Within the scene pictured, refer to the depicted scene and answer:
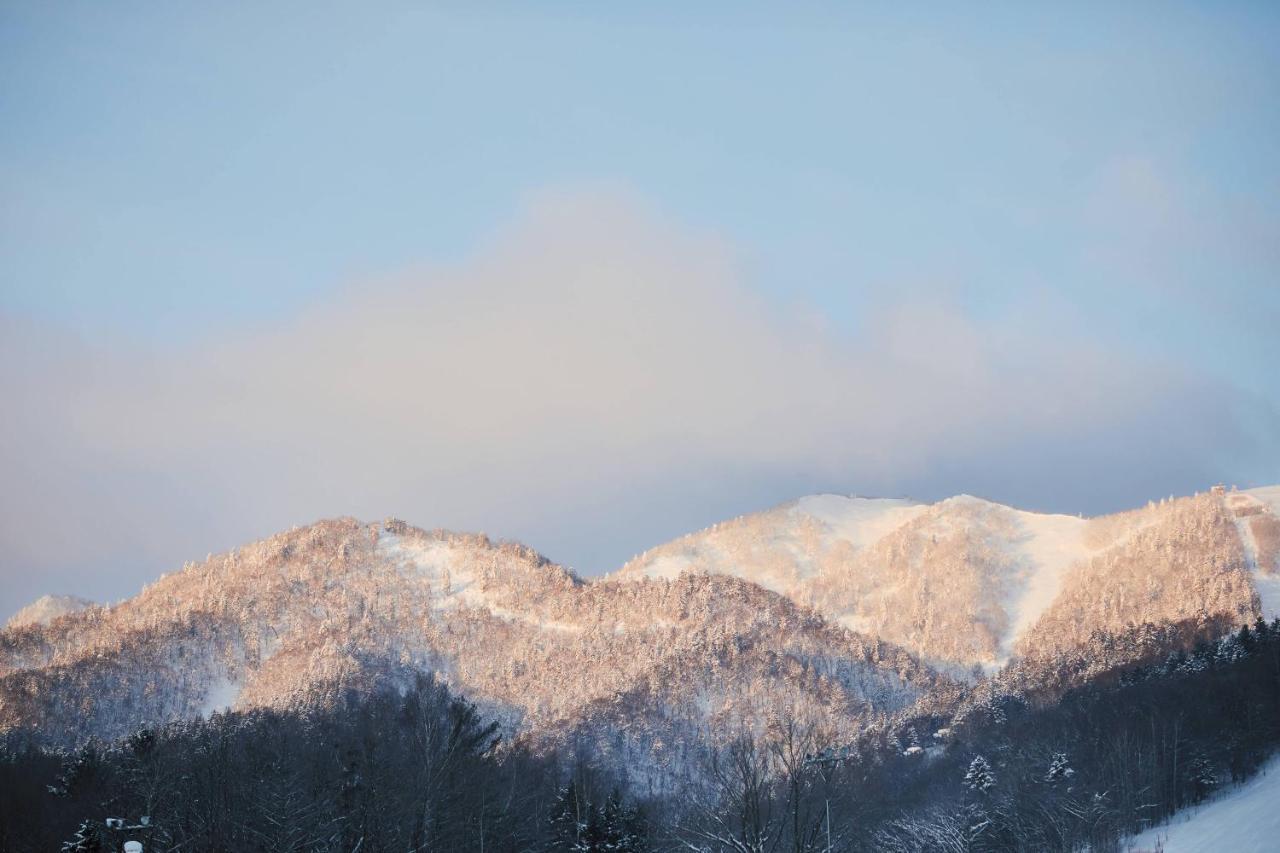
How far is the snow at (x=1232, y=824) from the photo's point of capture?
234 feet

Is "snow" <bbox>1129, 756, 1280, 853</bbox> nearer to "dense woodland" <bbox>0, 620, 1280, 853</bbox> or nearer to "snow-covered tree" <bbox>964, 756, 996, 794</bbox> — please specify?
"dense woodland" <bbox>0, 620, 1280, 853</bbox>

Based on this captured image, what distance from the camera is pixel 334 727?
143 meters

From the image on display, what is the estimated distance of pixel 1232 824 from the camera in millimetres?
78250

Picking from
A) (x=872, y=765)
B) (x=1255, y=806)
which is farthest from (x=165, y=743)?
(x=1255, y=806)

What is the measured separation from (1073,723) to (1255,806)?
133ft

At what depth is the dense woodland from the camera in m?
63.9

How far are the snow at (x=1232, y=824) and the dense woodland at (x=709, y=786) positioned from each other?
76.9 inches

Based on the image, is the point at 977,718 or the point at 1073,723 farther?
the point at 977,718

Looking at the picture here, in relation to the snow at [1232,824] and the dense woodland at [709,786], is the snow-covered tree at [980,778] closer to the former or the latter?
the dense woodland at [709,786]

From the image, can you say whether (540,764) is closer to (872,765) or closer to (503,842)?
(872,765)

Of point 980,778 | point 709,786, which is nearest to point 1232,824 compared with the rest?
point 980,778

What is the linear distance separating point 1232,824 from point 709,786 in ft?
287

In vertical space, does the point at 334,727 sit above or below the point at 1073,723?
above

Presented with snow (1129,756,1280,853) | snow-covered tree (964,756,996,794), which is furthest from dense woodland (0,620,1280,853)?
snow (1129,756,1280,853)
